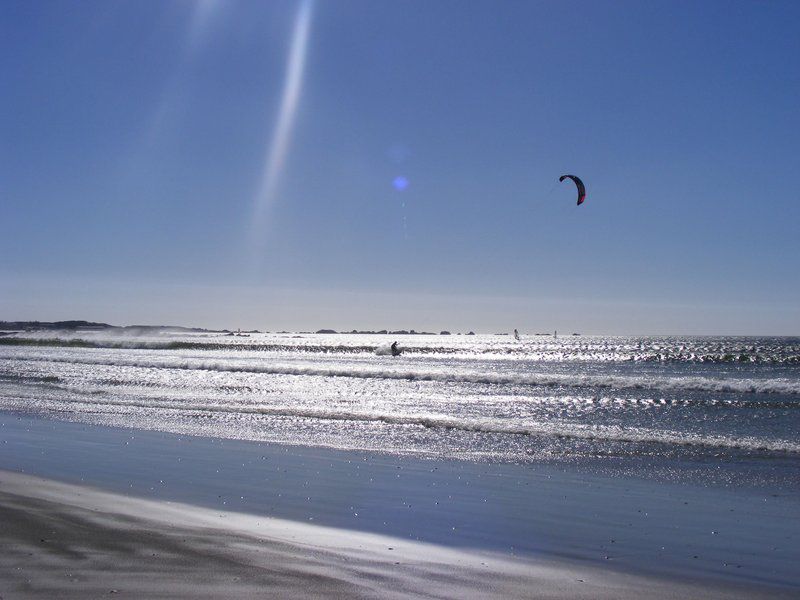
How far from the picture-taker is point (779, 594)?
6.06 m

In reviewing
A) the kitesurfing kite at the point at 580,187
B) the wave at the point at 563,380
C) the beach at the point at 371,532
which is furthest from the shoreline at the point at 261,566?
the wave at the point at 563,380

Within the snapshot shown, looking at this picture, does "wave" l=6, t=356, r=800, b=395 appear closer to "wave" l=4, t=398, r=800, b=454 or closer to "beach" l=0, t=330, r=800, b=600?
"beach" l=0, t=330, r=800, b=600

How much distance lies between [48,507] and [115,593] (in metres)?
3.51

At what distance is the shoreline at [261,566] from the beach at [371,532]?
2 centimetres

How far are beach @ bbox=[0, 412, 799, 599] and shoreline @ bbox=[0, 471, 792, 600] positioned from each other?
0.06 ft

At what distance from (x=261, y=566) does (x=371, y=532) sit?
1705mm

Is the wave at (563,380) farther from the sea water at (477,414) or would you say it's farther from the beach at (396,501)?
the beach at (396,501)

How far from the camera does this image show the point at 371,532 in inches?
308

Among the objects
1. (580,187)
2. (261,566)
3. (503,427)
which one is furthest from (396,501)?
(580,187)

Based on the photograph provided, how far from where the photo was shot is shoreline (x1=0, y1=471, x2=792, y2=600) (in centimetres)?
579

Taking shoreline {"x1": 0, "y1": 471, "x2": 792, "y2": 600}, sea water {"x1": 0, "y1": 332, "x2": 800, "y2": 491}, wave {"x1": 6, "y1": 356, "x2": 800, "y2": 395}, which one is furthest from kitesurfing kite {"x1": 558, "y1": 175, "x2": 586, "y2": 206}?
shoreline {"x1": 0, "y1": 471, "x2": 792, "y2": 600}

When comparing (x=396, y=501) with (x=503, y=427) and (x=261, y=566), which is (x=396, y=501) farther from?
(x=503, y=427)

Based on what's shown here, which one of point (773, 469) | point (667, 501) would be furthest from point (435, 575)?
point (773, 469)

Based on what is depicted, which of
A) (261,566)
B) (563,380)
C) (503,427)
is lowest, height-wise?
(261,566)
